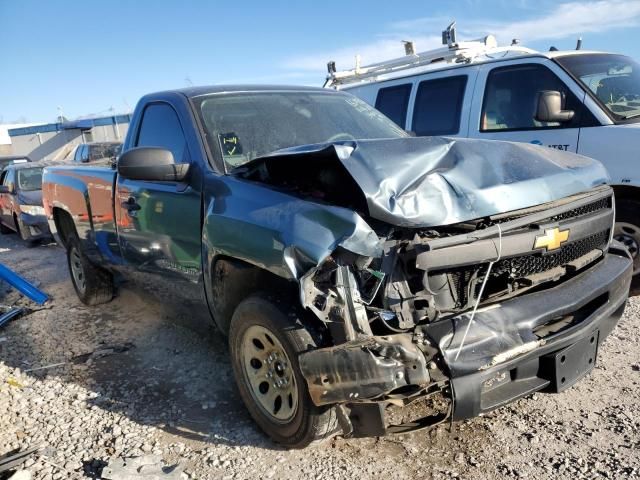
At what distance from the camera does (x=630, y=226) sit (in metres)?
4.46

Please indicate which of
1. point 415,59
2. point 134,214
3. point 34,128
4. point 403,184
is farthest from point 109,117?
point 403,184

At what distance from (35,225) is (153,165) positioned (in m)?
7.48

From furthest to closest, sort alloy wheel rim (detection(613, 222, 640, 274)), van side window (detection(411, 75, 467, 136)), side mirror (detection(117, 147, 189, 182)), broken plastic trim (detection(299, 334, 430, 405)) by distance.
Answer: van side window (detection(411, 75, 467, 136)), alloy wheel rim (detection(613, 222, 640, 274)), side mirror (detection(117, 147, 189, 182)), broken plastic trim (detection(299, 334, 430, 405))

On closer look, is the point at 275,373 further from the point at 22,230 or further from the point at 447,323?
the point at 22,230

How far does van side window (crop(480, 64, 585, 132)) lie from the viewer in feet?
16.0

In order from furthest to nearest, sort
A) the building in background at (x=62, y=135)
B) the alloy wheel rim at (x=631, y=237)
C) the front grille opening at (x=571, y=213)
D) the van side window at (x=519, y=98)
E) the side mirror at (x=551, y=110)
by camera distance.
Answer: the building in background at (x=62, y=135), the van side window at (x=519, y=98), the side mirror at (x=551, y=110), the alloy wheel rim at (x=631, y=237), the front grille opening at (x=571, y=213)

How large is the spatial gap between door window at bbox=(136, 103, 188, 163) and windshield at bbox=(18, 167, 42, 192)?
23.8 ft

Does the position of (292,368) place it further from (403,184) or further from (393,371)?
(403,184)

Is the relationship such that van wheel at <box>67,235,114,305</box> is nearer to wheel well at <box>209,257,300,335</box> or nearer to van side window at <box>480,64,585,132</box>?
wheel well at <box>209,257,300,335</box>

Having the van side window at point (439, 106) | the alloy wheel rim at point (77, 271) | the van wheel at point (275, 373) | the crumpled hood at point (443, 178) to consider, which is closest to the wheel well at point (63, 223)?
the alloy wheel rim at point (77, 271)

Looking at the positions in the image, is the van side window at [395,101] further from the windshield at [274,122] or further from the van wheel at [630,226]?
the van wheel at [630,226]

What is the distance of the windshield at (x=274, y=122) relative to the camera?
3.20m

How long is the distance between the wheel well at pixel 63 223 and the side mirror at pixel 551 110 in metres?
4.71

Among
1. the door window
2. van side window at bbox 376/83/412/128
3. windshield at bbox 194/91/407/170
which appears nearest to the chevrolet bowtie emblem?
windshield at bbox 194/91/407/170
